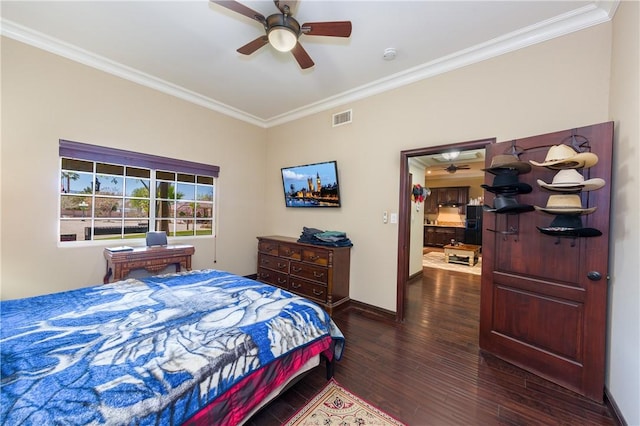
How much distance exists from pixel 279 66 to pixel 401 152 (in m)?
1.87

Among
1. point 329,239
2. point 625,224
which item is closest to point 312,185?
point 329,239

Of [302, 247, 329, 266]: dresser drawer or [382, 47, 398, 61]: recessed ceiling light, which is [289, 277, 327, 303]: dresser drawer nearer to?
[302, 247, 329, 266]: dresser drawer

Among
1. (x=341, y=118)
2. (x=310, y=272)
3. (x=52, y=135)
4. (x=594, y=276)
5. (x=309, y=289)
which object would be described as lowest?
(x=309, y=289)

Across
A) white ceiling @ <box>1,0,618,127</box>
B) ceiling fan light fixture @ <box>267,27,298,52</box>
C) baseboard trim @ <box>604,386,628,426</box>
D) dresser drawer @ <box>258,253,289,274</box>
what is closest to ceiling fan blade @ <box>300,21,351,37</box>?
ceiling fan light fixture @ <box>267,27,298,52</box>

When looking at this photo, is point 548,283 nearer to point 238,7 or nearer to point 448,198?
point 238,7

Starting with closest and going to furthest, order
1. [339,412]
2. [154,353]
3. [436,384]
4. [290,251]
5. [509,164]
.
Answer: [154,353] < [339,412] < [436,384] < [509,164] < [290,251]

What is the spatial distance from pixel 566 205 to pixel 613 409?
1451mm

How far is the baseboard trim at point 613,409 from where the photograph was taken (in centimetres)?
163

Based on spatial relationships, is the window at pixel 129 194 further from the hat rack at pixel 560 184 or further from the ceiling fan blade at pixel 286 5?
the hat rack at pixel 560 184

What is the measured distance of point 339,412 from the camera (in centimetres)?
172

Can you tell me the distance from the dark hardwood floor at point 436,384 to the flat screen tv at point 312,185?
183cm

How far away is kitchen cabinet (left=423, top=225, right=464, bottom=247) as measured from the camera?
8863 mm

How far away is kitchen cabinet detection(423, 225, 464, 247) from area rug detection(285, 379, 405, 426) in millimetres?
8401

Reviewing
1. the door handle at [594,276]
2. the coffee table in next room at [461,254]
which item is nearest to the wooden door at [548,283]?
the door handle at [594,276]
